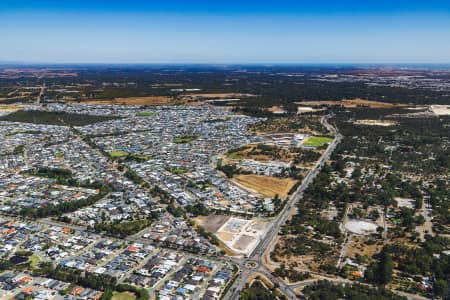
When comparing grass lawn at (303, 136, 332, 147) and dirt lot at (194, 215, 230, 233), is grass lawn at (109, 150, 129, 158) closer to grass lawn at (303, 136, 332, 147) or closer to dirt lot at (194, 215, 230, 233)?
dirt lot at (194, 215, 230, 233)

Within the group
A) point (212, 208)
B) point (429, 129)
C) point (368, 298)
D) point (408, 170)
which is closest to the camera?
point (368, 298)

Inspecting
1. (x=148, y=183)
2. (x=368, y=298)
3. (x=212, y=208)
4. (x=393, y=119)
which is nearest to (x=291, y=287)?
(x=368, y=298)

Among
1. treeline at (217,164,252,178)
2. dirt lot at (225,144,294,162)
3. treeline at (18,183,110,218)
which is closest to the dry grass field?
dirt lot at (225,144,294,162)

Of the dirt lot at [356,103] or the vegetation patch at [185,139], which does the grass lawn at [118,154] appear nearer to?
the vegetation patch at [185,139]

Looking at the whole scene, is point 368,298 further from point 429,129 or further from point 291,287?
point 429,129

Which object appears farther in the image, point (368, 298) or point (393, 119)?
point (393, 119)

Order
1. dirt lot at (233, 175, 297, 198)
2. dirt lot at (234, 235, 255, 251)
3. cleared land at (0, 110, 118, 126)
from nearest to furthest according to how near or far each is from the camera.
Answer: dirt lot at (234, 235, 255, 251)
dirt lot at (233, 175, 297, 198)
cleared land at (0, 110, 118, 126)
